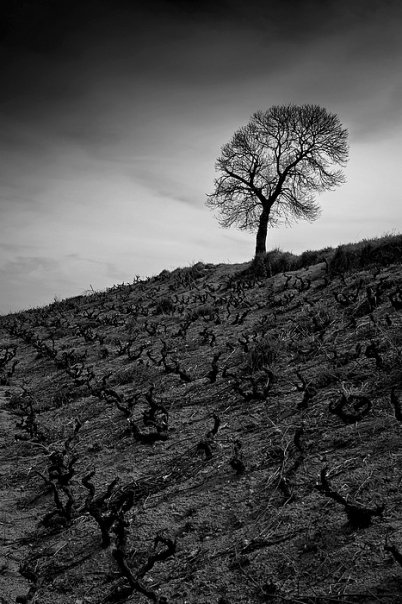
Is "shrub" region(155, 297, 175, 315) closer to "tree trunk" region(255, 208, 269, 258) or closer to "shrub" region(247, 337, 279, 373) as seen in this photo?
"shrub" region(247, 337, 279, 373)

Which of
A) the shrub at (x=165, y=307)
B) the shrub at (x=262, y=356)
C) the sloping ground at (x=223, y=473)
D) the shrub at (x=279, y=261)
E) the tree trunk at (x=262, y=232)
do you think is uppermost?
the tree trunk at (x=262, y=232)

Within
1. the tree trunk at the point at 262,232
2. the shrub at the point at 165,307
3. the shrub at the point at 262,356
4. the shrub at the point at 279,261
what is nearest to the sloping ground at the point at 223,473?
the shrub at the point at 262,356

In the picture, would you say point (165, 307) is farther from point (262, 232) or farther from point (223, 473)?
point (262, 232)

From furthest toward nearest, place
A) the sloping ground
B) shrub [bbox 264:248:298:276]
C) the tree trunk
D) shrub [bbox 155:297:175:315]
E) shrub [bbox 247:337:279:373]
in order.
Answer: the tree trunk
shrub [bbox 264:248:298:276]
shrub [bbox 155:297:175:315]
shrub [bbox 247:337:279:373]
the sloping ground

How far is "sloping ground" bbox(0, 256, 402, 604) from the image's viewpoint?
99.4 inches

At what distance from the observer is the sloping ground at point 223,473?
253cm

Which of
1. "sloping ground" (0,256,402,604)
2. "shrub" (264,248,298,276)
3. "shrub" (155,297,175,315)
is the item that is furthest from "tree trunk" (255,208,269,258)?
"sloping ground" (0,256,402,604)

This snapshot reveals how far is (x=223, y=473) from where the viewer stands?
364 cm

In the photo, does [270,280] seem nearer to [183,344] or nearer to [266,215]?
[183,344]

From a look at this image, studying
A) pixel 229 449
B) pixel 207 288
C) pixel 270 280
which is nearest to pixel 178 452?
pixel 229 449

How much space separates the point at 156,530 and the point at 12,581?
98cm

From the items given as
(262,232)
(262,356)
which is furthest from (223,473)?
(262,232)

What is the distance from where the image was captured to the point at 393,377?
14.4ft

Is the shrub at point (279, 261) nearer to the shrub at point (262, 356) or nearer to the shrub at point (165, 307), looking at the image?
the shrub at point (165, 307)
